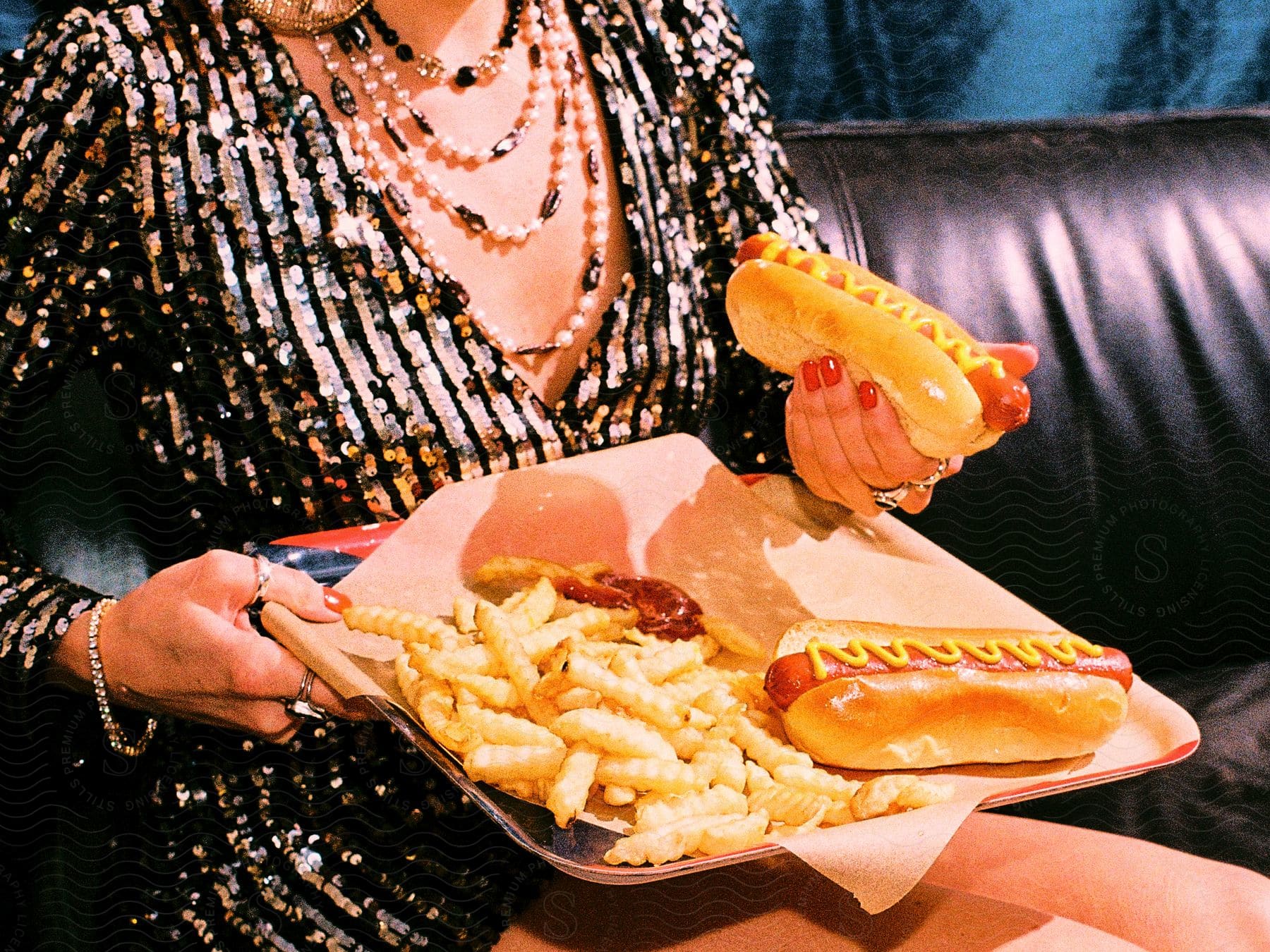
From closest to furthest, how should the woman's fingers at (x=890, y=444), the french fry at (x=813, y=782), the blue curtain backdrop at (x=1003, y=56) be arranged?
the french fry at (x=813, y=782) → the woman's fingers at (x=890, y=444) → the blue curtain backdrop at (x=1003, y=56)

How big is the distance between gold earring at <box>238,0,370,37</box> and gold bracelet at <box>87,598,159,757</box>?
0.63 meters

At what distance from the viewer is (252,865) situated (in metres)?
1.07

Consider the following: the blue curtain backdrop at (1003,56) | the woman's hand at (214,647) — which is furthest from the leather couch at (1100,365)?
the woman's hand at (214,647)

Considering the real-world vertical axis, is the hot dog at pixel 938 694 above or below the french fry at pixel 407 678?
below

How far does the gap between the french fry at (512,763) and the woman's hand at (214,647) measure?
199 millimetres

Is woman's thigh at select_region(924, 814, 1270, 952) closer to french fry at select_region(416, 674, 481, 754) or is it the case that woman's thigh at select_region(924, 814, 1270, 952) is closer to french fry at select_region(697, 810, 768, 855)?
french fry at select_region(697, 810, 768, 855)

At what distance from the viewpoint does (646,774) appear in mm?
781

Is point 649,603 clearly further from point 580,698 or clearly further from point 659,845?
point 659,845

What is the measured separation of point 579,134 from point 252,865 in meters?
0.89

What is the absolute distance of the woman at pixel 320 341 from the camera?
106cm

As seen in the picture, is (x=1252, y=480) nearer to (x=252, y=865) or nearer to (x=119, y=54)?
(x=252, y=865)

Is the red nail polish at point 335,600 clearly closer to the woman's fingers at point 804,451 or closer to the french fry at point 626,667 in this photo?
the french fry at point 626,667

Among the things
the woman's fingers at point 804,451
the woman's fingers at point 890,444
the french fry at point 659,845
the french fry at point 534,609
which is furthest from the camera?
the woman's fingers at point 804,451

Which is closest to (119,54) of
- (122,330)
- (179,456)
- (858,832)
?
(122,330)
